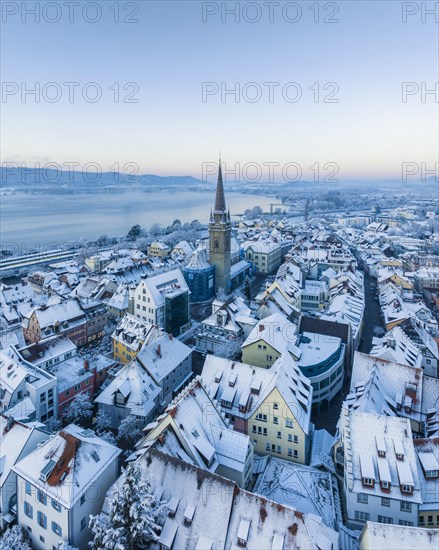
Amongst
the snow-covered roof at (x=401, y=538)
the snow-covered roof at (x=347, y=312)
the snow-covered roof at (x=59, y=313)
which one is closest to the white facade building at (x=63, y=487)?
the snow-covered roof at (x=401, y=538)

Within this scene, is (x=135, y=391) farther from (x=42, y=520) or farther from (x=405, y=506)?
(x=405, y=506)

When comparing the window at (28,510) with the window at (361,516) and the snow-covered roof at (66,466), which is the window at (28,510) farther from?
the window at (361,516)

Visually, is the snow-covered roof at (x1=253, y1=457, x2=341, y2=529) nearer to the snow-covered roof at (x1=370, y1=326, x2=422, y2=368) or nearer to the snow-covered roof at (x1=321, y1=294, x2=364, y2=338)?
the snow-covered roof at (x1=370, y1=326, x2=422, y2=368)

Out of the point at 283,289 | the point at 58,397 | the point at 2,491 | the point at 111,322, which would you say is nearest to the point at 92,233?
the point at 111,322

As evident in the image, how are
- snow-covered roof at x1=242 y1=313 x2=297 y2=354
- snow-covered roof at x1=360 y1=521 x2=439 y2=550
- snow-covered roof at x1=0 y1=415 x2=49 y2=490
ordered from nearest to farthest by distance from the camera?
snow-covered roof at x1=360 y1=521 x2=439 y2=550 < snow-covered roof at x1=0 y1=415 x2=49 y2=490 < snow-covered roof at x1=242 y1=313 x2=297 y2=354

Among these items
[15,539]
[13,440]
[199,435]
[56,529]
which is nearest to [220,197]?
[199,435]

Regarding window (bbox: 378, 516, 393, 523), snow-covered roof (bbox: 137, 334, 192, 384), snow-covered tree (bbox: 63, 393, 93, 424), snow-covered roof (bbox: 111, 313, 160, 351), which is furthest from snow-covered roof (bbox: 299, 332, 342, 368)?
snow-covered tree (bbox: 63, 393, 93, 424)
